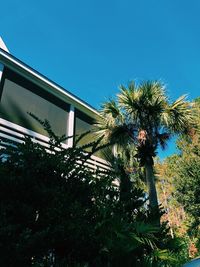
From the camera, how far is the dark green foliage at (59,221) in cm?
204

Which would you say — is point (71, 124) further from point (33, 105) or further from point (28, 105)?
point (28, 105)

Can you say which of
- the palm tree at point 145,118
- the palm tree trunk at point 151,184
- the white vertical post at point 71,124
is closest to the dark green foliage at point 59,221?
the palm tree trunk at point 151,184

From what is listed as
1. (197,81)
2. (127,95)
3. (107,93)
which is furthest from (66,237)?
(197,81)

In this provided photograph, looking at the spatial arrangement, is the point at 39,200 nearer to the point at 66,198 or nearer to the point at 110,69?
the point at 66,198

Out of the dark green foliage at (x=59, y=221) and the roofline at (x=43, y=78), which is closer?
the dark green foliage at (x=59, y=221)

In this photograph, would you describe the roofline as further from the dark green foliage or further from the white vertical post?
the dark green foliage

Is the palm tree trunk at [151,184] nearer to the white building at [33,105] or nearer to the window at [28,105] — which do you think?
the white building at [33,105]

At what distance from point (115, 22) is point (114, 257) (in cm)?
909

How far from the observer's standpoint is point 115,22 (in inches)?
366

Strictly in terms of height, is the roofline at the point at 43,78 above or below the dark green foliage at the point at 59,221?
above

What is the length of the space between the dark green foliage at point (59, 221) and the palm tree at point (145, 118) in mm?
4797

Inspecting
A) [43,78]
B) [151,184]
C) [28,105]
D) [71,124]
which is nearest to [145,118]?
[151,184]

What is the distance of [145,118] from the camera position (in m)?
7.85

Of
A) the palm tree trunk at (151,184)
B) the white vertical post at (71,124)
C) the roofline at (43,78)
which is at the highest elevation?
the roofline at (43,78)
